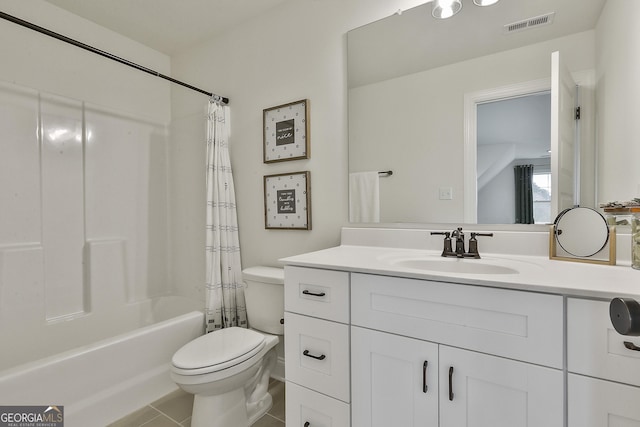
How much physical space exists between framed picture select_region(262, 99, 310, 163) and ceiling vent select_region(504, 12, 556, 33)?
1040mm

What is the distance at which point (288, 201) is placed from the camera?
6.29ft

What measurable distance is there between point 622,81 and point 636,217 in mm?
489

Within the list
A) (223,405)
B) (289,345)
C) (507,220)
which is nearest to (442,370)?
(289,345)

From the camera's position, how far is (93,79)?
7.09 ft

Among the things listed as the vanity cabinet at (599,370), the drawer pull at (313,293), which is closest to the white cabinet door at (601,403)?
the vanity cabinet at (599,370)

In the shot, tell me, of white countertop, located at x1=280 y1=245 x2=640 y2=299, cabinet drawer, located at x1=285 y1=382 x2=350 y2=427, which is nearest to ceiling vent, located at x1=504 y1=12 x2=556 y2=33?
white countertop, located at x1=280 y1=245 x2=640 y2=299

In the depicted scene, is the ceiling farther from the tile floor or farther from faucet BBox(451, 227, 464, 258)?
the tile floor

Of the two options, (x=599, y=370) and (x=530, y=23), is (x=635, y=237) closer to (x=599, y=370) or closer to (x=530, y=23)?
(x=599, y=370)

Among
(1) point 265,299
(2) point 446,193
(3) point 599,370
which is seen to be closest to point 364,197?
(2) point 446,193

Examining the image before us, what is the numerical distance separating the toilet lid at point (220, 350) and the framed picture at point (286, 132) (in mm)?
1056

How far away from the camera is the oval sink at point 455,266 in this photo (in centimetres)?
118

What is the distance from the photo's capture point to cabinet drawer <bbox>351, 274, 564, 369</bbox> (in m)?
0.81

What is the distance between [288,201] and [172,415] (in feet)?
4.41

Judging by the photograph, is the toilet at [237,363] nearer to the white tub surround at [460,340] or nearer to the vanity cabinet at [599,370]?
the white tub surround at [460,340]
